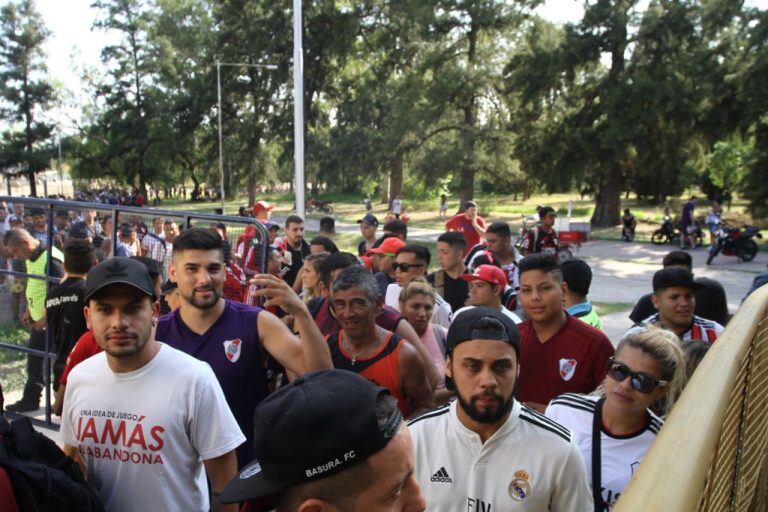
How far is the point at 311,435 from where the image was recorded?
140 centimetres

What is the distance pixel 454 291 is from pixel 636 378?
3.83 m

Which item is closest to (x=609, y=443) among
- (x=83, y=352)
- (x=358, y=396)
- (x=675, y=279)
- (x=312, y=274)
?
(x=358, y=396)

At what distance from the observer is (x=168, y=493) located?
269 cm

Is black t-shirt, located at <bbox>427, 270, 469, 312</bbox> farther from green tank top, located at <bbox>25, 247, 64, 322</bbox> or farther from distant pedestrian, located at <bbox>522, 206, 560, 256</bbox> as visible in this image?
green tank top, located at <bbox>25, 247, 64, 322</bbox>

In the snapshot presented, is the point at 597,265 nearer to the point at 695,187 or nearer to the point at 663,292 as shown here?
the point at 663,292

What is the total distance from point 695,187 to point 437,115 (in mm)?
30792

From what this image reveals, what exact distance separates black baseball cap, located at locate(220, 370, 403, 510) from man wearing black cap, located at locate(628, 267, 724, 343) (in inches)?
146

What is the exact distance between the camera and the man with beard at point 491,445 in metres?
2.43

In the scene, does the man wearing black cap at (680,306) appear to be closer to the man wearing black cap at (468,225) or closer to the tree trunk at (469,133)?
the man wearing black cap at (468,225)

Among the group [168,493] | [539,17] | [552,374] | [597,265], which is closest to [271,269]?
[552,374]

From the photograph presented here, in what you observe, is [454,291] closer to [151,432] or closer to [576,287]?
[576,287]

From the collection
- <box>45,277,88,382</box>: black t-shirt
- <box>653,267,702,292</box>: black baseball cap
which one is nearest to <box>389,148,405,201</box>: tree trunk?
<box>45,277,88,382</box>: black t-shirt

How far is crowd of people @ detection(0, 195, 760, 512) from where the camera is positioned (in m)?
1.46

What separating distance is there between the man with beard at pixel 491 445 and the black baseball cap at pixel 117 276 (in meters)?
1.27
